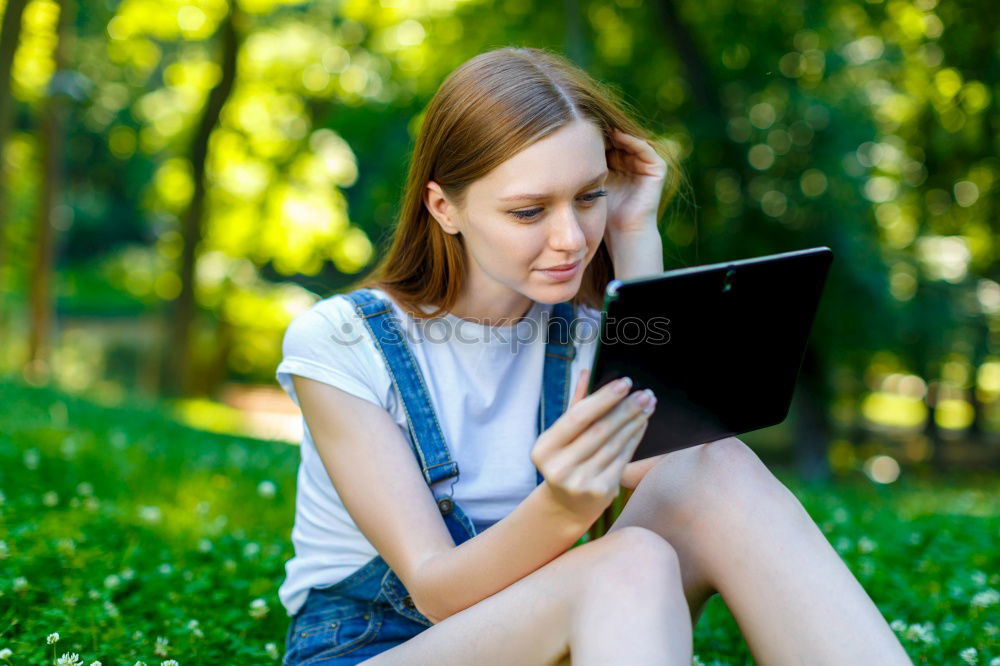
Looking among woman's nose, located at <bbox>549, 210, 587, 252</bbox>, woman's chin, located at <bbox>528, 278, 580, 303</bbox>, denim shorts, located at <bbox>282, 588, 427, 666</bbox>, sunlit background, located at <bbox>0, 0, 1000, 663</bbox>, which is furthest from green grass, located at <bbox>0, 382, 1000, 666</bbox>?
woman's nose, located at <bbox>549, 210, 587, 252</bbox>

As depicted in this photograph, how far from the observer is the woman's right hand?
5.11 feet

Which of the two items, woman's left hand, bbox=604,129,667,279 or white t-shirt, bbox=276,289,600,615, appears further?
woman's left hand, bbox=604,129,667,279

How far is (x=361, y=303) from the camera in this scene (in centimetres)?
220

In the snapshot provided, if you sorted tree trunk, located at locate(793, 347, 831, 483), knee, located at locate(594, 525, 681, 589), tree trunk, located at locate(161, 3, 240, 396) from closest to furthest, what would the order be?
1. knee, located at locate(594, 525, 681, 589)
2. tree trunk, located at locate(793, 347, 831, 483)
3. tree trunk, located at locate(161, 3, 240, 396)

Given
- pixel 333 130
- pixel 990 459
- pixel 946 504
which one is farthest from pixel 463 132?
pixel 990 459

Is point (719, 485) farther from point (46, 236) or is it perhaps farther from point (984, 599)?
point (46, 236)

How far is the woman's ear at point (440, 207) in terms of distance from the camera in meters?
2.24

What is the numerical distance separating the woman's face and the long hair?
4 centimetres

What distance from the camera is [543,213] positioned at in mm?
2049

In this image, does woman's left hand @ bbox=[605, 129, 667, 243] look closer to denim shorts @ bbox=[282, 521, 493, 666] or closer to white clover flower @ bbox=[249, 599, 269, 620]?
denim shorts @ bbox=[282, 521, 493, 666]

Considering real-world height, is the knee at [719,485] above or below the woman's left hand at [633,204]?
below

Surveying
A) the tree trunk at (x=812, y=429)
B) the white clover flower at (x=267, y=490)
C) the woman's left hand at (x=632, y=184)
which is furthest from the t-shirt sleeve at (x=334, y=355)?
the tree trunk at (x=812, y=429)

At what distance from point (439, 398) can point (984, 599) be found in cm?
181

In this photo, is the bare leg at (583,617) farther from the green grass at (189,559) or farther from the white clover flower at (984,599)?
the white clover flower at (984,599)
